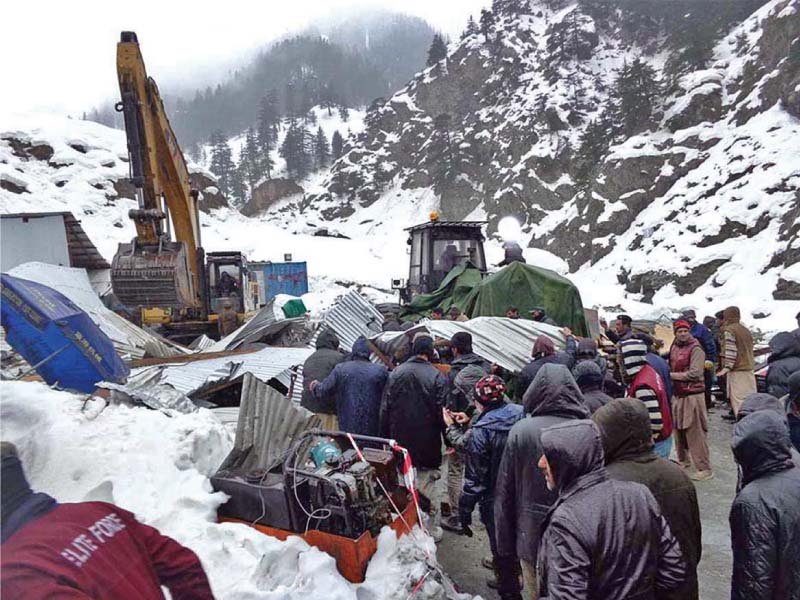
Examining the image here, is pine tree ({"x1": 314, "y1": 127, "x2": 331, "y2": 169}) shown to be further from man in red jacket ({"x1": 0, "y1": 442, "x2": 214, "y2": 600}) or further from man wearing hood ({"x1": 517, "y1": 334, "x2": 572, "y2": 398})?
man in red jacket ({"x1": 0, "y1": 442, "x2": 214, "y2": 600})

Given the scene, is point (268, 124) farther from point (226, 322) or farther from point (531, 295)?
point (531, 295)

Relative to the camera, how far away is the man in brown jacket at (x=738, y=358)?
650 centimetres

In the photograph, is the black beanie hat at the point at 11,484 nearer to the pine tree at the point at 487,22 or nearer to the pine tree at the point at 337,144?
the pine tree at the point at 487,22

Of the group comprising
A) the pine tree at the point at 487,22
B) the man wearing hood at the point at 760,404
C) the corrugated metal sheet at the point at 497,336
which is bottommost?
the corrugated metal sheet at the point at 497,336

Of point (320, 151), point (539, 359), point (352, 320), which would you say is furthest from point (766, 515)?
point (320, 151)

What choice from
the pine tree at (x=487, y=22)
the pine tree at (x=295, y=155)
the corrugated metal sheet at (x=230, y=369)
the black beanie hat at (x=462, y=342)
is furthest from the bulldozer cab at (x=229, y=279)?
the pine tree at (x=487, y=22)

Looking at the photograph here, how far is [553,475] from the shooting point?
→ 1907mm

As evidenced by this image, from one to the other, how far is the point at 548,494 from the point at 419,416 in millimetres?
1655

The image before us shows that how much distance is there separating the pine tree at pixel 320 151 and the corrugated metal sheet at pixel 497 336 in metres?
65.1

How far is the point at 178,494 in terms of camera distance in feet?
11.2

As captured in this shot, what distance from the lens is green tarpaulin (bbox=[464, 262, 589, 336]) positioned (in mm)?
8203

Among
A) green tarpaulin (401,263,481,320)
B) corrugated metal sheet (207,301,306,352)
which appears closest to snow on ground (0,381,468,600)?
corrugated metal sheet (207,301,306,352)

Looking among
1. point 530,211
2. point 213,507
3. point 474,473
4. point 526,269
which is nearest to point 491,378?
point 474,473

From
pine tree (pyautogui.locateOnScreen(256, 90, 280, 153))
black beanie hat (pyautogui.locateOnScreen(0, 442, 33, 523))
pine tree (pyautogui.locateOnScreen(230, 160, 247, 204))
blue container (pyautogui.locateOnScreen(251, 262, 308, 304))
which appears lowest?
blue container (pyautogui.locateOnScreen(251, 262, 308, 304))
